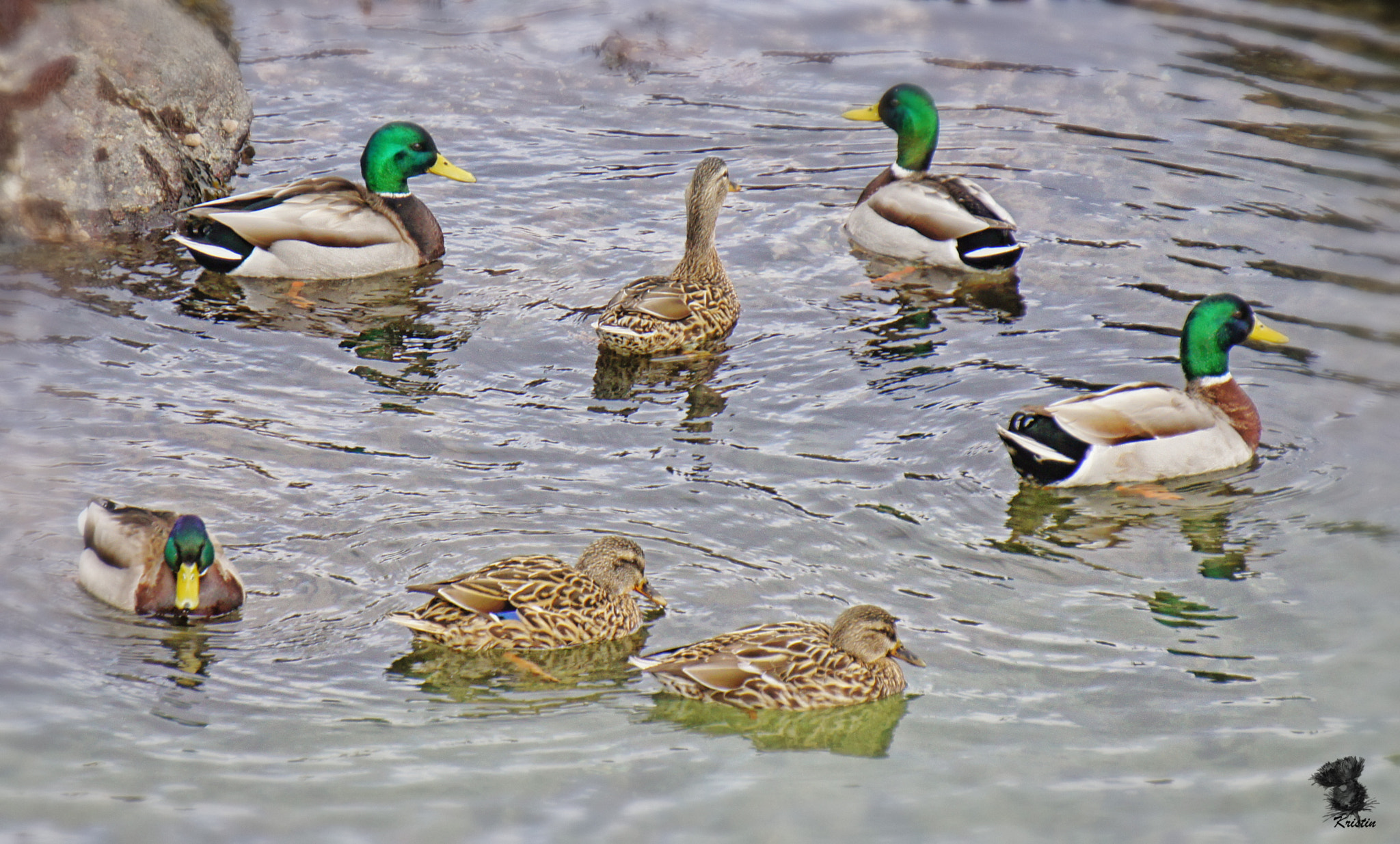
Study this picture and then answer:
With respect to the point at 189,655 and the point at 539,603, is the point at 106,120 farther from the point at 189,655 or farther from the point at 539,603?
the point at 539,603

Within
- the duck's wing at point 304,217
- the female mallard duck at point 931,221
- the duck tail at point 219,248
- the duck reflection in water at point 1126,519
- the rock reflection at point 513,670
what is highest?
the female mallard duck at point 931,221

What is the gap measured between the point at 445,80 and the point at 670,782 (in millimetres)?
10048

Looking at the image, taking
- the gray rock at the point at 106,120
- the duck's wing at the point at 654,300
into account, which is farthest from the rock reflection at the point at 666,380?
the gray rock at the point at 106,120

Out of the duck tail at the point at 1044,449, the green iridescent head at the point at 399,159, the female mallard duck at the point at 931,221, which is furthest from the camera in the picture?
the green iridescent head at the point at 399,159

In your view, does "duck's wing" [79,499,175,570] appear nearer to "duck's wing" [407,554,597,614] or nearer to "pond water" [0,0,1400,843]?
"pond water" [0,0,1400,843]

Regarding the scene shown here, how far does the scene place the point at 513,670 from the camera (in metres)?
6.64

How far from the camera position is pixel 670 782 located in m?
5.88

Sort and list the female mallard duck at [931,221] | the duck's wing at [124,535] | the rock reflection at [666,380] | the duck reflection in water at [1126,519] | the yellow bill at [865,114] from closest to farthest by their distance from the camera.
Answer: the duck's wing at [124,535]
the duck reflection in water at [1126,519]
the rock reflection at [666,380]
the female mallard duck at [931,221]
the yellow bill at [865,114]

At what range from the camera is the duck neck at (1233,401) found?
871 centimetres

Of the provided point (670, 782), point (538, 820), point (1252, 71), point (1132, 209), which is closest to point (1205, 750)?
point (670, 782)

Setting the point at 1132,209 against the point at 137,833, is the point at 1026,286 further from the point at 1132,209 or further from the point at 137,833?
the point at 137,833

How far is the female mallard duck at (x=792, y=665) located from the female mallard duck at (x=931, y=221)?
5.43 metres

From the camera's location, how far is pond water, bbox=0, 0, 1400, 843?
231 inches

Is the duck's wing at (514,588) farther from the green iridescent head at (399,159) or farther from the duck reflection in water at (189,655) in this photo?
the green iridescent head at (399,159)
